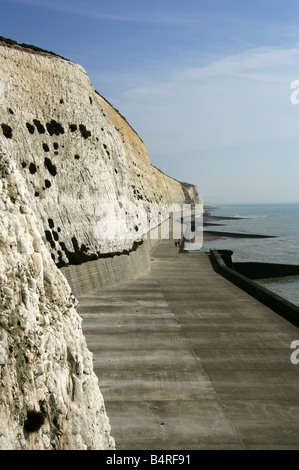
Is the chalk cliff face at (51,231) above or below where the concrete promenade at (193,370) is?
A: above

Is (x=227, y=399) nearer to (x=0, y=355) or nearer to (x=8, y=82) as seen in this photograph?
(x=0, y=355)

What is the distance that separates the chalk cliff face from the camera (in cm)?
548

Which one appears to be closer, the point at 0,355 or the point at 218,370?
the point at 0,355

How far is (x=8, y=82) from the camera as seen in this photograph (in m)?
22.0

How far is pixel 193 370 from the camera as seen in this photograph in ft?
42.5

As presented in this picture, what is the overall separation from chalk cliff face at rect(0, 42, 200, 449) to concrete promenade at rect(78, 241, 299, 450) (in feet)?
11.1

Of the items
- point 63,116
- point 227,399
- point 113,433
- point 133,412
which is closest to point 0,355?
point 113,433

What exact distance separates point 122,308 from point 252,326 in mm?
6234

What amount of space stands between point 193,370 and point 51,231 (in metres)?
11.6

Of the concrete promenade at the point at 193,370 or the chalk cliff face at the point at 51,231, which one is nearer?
the chalk cliff face at the point at 51,231

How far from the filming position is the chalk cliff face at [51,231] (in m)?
5.48

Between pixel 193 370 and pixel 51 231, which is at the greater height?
pixel 51 231

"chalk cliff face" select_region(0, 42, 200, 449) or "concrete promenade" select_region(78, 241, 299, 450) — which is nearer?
"chalk cliff face" select_region(0, 42, 200, 449)

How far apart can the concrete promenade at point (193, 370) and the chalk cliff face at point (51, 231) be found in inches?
134
